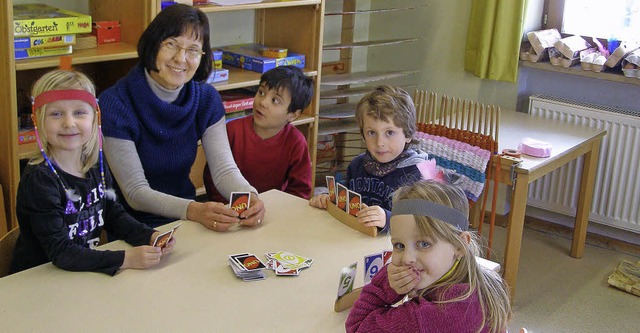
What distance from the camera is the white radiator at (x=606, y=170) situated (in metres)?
4.22

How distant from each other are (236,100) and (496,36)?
1.47 meters

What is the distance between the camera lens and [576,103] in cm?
438

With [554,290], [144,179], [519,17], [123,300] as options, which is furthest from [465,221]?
[519,17]

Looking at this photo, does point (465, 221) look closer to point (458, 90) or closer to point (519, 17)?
point (519, 17)

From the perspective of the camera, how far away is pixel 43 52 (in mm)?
3256

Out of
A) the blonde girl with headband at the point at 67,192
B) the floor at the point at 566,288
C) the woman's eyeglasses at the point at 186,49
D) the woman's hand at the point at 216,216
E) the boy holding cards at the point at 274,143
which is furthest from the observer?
the floor at the point at 566,288

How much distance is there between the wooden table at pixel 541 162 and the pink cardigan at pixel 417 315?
1.86 meters

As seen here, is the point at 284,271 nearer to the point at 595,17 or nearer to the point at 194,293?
the point at 194,293

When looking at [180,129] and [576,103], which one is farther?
[576,103]

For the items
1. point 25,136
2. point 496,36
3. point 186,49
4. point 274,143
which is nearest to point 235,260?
point 186,49

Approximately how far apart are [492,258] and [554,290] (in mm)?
358

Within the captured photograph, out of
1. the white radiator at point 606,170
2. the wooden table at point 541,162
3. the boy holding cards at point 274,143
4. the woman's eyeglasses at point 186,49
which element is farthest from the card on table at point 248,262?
the white radiator at point 606,170

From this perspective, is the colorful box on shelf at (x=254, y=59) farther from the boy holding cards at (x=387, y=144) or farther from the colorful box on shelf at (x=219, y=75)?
the boy holding cards at (x=387, y=144)

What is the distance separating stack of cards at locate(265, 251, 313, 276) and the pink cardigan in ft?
→ 1.20
